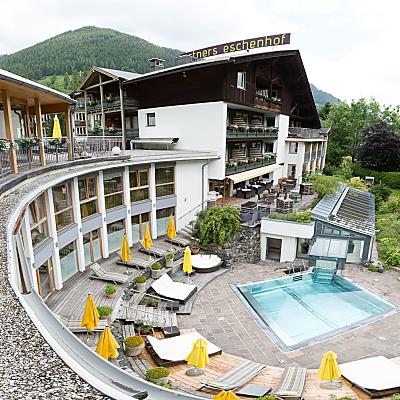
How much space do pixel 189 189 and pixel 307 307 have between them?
1239 cm

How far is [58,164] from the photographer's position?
664 inches

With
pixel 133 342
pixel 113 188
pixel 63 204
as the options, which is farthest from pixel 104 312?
pixel 113 188

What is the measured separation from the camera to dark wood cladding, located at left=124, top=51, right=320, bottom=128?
24.8 meters

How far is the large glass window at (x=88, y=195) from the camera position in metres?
17.4

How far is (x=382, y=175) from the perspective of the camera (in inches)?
Answer: 1747

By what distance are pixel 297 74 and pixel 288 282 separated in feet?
83.9

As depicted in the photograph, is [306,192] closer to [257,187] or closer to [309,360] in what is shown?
[257,187]

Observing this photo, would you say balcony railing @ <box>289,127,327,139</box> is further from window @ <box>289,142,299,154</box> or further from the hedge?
the hedge

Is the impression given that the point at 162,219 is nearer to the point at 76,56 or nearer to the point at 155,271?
the point at 155,271

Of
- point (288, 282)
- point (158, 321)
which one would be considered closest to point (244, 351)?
point (158, 321)

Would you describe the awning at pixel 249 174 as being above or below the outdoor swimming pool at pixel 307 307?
above

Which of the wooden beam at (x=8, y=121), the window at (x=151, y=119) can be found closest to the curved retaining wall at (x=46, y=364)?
the wooden beam at (x=8, y=121)

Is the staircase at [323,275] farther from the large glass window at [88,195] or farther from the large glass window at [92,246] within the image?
the large glass window at [88,195]

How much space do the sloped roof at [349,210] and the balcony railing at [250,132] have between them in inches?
349
